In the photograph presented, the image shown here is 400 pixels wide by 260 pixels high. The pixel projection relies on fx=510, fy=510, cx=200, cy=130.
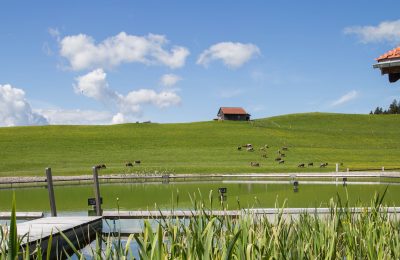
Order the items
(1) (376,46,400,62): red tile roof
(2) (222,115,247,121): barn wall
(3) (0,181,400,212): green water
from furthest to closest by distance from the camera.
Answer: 1. (2) (222,115,247,121): barn wall
2. (3) (0,181,400,212): green water
3. (1) (376,46,400,62): red tile roof

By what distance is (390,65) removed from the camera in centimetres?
989

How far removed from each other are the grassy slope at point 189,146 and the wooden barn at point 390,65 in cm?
3394

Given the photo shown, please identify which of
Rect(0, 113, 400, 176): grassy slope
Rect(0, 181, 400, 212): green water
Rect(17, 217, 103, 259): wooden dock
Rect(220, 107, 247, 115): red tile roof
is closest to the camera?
Rect(17, 217, 103, 259): wooden dock

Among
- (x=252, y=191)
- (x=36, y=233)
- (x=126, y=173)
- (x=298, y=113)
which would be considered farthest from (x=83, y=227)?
(x=298, y=113)

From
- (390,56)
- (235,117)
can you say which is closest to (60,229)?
(390,56)

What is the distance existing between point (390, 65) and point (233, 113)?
346 feet

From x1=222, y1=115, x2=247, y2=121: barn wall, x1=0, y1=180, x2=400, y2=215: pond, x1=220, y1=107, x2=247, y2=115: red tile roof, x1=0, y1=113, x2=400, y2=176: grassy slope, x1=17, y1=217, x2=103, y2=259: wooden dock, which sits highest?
x1=220, y1=107, x2=247, y2=115: red tile roof

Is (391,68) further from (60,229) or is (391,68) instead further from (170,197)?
(170,197)

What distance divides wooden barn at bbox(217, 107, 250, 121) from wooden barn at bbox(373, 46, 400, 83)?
341 feet

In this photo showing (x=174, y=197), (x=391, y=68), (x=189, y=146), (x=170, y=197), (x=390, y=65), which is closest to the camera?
(x=390, y=65)

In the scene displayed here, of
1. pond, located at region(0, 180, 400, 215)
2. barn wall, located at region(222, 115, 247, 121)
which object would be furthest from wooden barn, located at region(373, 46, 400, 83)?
barn wall, located at region(222, 115, 247, 121)

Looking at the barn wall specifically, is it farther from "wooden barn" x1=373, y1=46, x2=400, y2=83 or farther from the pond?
"wooden barn" x1=373, y1=46, x2=400, y2=83

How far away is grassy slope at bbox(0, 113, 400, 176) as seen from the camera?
51969 mm

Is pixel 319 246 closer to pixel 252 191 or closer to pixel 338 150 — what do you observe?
pixel 252 191
